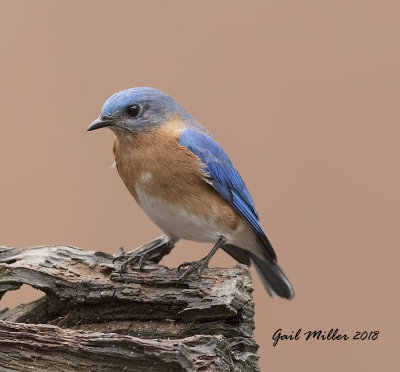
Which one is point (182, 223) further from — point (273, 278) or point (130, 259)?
point (273, 278)

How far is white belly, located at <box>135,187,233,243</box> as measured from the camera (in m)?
4.11

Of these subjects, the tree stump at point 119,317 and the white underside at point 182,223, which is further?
Result: the white underside at point 182,223

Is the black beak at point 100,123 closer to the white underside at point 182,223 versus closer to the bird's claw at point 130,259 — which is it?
the white underside at point 182,223

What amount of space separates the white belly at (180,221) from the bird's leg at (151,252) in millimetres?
167

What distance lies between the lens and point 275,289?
4.86 metres

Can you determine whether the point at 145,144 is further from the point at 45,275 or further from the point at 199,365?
the point at 199,365

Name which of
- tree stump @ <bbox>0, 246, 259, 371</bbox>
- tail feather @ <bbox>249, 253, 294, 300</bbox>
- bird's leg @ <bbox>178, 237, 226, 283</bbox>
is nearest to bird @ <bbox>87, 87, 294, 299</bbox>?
bird's leg @ <bbox>178, 237, 226, 283</bbox>

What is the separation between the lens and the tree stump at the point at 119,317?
3.20m

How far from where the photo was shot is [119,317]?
152 inches

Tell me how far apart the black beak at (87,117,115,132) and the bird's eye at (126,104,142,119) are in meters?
0.12

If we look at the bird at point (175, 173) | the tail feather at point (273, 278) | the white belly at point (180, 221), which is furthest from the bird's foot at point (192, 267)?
the tail feather at point (273, 278)

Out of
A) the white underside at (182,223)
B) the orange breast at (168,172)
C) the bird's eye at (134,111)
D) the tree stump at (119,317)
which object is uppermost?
the bird's eye at (134,111)

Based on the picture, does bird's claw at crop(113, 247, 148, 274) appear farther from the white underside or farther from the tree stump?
the white underside

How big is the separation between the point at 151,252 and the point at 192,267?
53 centimetres
